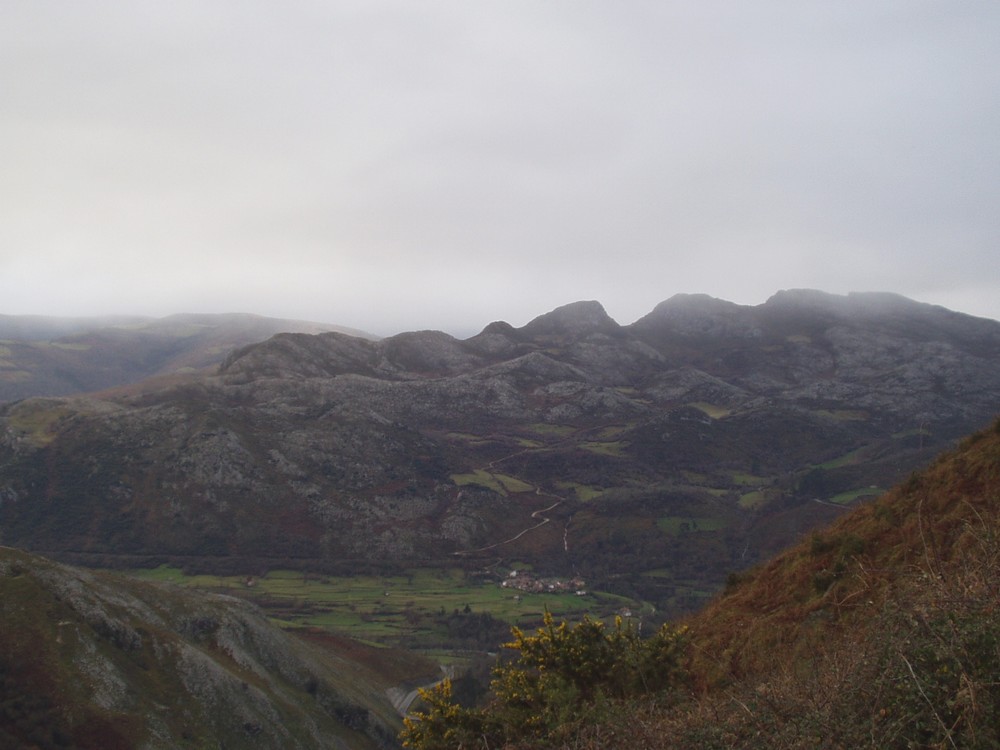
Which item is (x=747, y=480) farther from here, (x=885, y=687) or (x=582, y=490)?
(x=885, y=687)

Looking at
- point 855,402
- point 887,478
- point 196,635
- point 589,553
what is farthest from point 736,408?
point 196,635

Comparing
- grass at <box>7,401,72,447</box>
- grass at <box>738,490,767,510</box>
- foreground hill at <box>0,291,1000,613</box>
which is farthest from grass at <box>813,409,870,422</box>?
grass at <box>7,401,72,447</box>

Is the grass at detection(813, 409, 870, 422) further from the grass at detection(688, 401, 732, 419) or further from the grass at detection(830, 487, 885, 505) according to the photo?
the grass at detection(830, 487, 885, 505)

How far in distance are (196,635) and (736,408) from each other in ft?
547

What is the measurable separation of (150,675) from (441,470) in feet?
331

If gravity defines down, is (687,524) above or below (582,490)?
below

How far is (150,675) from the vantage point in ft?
104

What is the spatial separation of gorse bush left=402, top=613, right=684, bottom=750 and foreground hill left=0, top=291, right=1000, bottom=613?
66677mm

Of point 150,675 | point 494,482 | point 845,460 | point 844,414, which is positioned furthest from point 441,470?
point 844,414

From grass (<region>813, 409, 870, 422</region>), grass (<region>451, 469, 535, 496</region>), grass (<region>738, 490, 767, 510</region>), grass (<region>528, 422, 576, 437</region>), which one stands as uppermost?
grass (<region>813, 409, 870, 422</region>)

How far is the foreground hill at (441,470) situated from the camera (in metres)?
100

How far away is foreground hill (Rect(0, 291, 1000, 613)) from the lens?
100188 mm

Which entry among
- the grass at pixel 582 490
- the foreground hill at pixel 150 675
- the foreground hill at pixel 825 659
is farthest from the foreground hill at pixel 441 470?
the foreground hill at pixel 825 659

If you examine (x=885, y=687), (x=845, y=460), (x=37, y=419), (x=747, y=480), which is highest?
(x=885, y=687)
